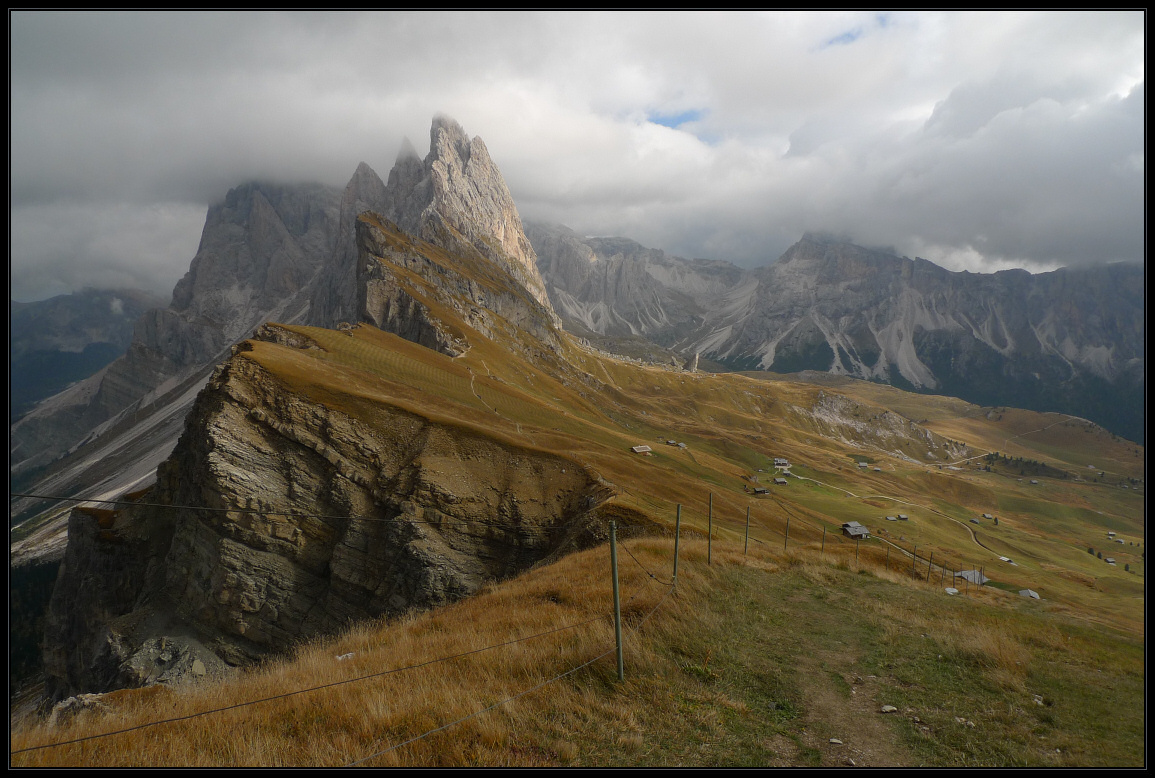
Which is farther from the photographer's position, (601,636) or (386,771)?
(601,636)

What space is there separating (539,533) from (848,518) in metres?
78.3

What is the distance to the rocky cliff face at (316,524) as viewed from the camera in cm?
3906

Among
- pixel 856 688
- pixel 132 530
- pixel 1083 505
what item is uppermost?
pixel 856 688

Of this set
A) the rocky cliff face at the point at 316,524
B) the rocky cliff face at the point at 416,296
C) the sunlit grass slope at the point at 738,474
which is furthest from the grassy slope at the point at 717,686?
the rocky cliff face at the point at 416,296

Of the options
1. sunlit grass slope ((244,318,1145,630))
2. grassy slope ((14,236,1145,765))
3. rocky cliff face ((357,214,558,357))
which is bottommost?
sunlit grass slope ((244,318,1145,630))

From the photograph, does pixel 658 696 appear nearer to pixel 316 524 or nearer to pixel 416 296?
pixel 316 524

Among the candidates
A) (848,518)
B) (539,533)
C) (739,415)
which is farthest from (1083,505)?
(539,533)

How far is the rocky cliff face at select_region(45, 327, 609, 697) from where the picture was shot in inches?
1538

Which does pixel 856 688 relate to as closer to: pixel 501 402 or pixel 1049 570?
pixel 501 402

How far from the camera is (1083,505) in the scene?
176m

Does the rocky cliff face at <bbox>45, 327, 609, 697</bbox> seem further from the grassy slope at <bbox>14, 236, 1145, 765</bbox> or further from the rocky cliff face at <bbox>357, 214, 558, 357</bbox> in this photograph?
the rocky cliff face at <bbox>357, 214, 558, 357</bbox>

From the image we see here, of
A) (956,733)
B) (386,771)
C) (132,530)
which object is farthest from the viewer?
(132,530)

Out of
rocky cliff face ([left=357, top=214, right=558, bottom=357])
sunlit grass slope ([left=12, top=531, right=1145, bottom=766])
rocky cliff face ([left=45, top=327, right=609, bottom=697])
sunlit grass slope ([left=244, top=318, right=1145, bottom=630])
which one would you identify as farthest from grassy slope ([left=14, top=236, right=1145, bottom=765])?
rocky cliff face ([left=357, top=214, right=558, bottom=357])

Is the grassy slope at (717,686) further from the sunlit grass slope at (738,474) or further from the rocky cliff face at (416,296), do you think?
the rocky cliff face at (416,296)
